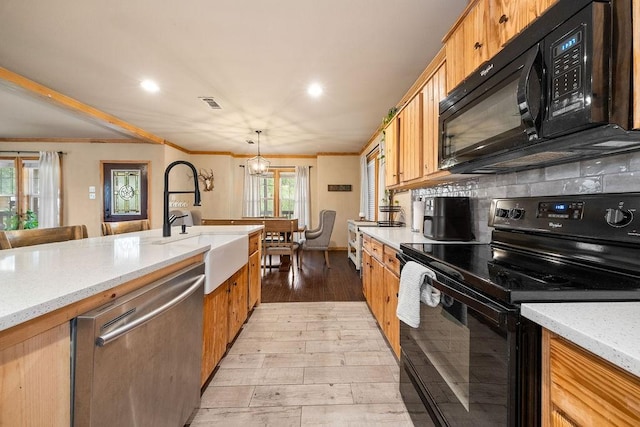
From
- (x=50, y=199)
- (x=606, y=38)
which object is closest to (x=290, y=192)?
(x=50, y=199)

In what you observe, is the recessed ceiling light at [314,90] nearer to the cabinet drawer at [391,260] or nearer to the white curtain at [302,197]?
the cabinet drawer at [391,260]

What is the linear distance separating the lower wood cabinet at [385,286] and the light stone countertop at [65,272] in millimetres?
1226

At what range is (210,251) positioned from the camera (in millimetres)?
1459

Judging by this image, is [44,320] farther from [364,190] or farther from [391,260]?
[364,190]

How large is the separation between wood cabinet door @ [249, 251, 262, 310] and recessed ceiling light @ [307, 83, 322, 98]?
2068 mm

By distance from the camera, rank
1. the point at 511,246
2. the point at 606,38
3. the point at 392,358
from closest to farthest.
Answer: the point at 606,38 → the point at 511,246 → the point at 392,358

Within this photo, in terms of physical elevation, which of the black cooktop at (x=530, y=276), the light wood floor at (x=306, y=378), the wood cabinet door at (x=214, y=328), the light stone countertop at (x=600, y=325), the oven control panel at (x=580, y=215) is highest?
the oven control panel at (x=580, y=215)

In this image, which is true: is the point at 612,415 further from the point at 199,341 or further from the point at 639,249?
the point at 199,341

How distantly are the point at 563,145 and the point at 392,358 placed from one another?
1.70 metres

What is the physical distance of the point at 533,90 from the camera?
0.89 metres

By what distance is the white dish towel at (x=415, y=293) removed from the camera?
1064 mm

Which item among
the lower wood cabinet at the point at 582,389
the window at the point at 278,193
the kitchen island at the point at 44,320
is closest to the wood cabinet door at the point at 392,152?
the lower wood cabinet at the point at 582,389

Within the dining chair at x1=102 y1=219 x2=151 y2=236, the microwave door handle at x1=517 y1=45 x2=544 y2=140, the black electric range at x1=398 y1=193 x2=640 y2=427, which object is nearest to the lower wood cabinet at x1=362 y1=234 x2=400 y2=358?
the black electric range at x1=398 y1=193 x2=640 y2=427

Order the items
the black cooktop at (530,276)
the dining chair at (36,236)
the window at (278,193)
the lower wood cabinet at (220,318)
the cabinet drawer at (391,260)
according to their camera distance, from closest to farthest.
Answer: the black cooktop at (530,276)
the dining chair at (36,236)
the lower wood cabinet at (220,318)
the cabinet drawer at (391,260)
the window at (278,193)
